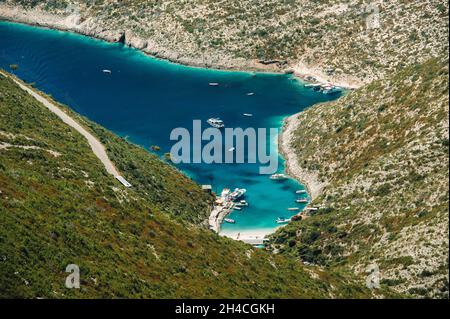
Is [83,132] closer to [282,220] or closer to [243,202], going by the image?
[243,202]

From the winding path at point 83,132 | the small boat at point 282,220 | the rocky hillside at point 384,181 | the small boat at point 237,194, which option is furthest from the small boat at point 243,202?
the winding path at point 83,132

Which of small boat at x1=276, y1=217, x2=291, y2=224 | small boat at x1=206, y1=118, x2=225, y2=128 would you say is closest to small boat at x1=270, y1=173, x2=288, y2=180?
small boat at x1=276, y1=217, x2=291, y2=224

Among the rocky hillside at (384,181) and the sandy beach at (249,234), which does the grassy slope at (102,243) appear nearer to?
the rocky hillside at (384,181)

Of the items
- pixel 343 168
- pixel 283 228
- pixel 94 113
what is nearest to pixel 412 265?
pixel 283 228

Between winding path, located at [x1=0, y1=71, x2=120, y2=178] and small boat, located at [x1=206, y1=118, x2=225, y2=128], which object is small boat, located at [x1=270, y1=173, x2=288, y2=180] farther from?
winding path, located at [x1=0, y1=71, x2=120, y2=178]
